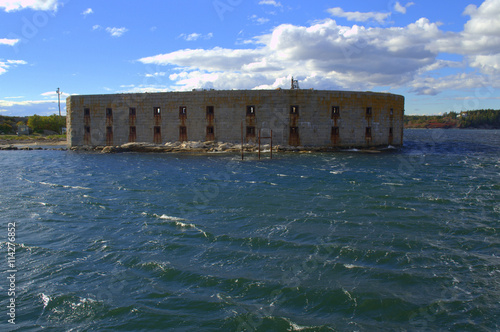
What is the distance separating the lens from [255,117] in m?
38.4

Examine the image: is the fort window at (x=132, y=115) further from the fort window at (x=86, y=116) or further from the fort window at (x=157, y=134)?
the fort window at (x=86, y=116)

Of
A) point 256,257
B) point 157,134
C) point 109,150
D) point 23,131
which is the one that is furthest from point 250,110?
point 23,131

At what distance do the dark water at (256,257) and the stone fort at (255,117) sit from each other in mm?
19370

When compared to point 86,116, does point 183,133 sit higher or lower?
lower

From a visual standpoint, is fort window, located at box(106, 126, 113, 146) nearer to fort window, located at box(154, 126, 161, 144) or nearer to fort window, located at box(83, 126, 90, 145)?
fort window, located at box(83, 126, 90, 145)

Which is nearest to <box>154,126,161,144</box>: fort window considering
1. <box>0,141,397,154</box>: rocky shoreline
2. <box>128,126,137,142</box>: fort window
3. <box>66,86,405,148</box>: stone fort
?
<box>66,86,405,148</box>: stone fort

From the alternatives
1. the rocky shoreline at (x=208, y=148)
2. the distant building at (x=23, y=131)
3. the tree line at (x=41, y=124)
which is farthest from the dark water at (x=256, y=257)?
the tree line at (x=41, y=124)

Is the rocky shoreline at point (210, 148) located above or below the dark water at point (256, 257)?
above

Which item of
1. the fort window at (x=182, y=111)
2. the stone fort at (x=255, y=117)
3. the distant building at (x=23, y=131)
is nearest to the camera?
the stone fort at (x=255, y=117)

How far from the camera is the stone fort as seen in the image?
38000mm

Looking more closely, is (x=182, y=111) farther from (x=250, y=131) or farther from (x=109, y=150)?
(x=109, y=150)

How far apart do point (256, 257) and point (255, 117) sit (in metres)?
29.7

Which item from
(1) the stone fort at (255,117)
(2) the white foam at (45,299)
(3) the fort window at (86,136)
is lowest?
(2) the white foam at (45,299)

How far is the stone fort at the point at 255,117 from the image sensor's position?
38.0 m
